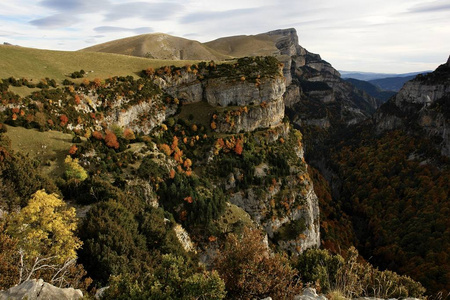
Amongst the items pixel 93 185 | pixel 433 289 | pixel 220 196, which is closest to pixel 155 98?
pixel 220 196

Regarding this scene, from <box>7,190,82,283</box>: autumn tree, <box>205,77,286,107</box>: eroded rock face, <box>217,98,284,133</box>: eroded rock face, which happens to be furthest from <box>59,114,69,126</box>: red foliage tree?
<box>205,77,286,107</box>: eroded rock face

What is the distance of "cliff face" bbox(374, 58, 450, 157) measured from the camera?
107062 millimetres

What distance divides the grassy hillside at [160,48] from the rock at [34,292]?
153 metres

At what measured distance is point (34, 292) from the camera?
1263 centimetres

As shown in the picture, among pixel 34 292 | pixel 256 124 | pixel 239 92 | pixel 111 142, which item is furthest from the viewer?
pixel 239 92

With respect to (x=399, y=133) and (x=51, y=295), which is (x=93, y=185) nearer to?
(x=51, y=295)

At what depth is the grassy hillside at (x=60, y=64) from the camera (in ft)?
203

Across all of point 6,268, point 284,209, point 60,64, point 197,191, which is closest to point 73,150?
point 197,191

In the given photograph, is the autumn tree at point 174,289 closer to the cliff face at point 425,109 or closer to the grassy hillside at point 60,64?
the grassy hillside at point 60,64

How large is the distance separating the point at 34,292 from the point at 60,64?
250 feet

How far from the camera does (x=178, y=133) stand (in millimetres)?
74812

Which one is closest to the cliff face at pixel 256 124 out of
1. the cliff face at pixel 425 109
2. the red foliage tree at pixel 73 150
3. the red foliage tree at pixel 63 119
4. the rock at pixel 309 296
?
the red foliage tree at pixel 63 119

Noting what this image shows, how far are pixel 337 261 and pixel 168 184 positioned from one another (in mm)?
38276

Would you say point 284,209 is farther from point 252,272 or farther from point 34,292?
point 34,292
